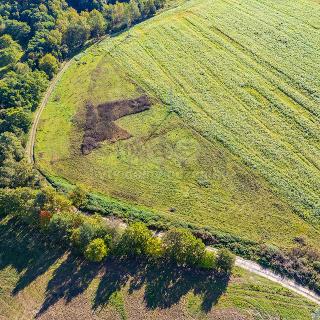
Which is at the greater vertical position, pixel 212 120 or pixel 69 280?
pixel 212 120

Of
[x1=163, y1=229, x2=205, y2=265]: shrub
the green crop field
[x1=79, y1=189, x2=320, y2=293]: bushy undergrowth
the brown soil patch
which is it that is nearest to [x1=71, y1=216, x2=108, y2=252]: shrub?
[x1=79, y1=189, x2=320, y2=293]: bushy undergrowth

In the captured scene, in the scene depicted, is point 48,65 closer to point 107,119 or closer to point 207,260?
point 107,119

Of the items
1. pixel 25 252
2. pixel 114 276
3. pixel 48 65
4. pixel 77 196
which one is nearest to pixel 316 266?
pixel 114 276

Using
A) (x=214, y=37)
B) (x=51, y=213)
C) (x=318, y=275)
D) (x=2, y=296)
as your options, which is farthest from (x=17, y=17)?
(x=318, y=275)

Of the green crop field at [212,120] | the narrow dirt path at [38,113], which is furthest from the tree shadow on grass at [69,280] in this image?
the narrow dirt path at [38,113]

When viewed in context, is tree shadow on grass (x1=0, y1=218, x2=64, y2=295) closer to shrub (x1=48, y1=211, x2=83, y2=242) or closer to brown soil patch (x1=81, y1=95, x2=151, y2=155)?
shrub (x1=48, y1=211, x2=83, y2=242)

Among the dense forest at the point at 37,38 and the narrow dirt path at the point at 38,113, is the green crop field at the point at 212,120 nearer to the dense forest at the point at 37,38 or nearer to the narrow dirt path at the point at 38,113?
the narrow dirt path at the point at 38,113

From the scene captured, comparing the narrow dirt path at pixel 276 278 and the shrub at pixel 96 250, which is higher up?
the shrub at pixel 96 250
